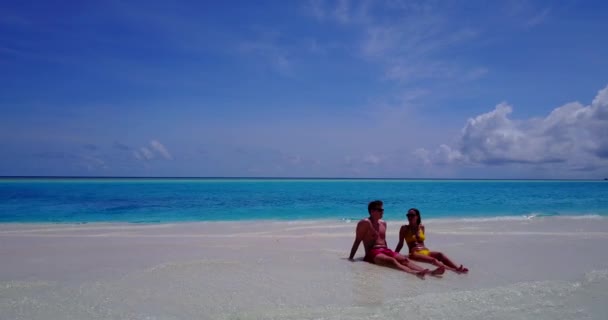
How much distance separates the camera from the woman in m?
8.52

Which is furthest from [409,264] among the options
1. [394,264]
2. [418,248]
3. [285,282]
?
[285,282]

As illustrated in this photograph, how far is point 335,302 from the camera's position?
6305 mm

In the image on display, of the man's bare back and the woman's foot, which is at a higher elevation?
the man's bare back

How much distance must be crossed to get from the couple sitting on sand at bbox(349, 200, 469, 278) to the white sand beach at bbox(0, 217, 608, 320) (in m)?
0.38

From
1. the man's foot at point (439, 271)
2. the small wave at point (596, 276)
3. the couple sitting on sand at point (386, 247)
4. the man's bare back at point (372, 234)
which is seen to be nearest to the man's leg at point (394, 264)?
the couple sitting on sand at point (386, 247)

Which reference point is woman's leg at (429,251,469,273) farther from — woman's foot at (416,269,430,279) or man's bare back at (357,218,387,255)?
man's bare back at (357,218,387,255)

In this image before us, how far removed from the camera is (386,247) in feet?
29.6

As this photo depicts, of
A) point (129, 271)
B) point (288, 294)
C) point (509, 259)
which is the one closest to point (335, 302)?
point (288, 294)

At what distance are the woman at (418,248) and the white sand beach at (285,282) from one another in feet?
1.65

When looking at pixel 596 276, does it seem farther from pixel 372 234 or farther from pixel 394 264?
pixel 372 234

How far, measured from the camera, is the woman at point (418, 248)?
28.0ft

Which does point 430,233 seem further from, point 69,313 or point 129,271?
point 69,313

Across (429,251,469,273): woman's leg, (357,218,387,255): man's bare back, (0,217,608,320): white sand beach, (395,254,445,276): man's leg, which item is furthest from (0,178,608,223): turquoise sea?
(395,254,445,276): man's leg

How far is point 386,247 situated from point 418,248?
74 centimetres
